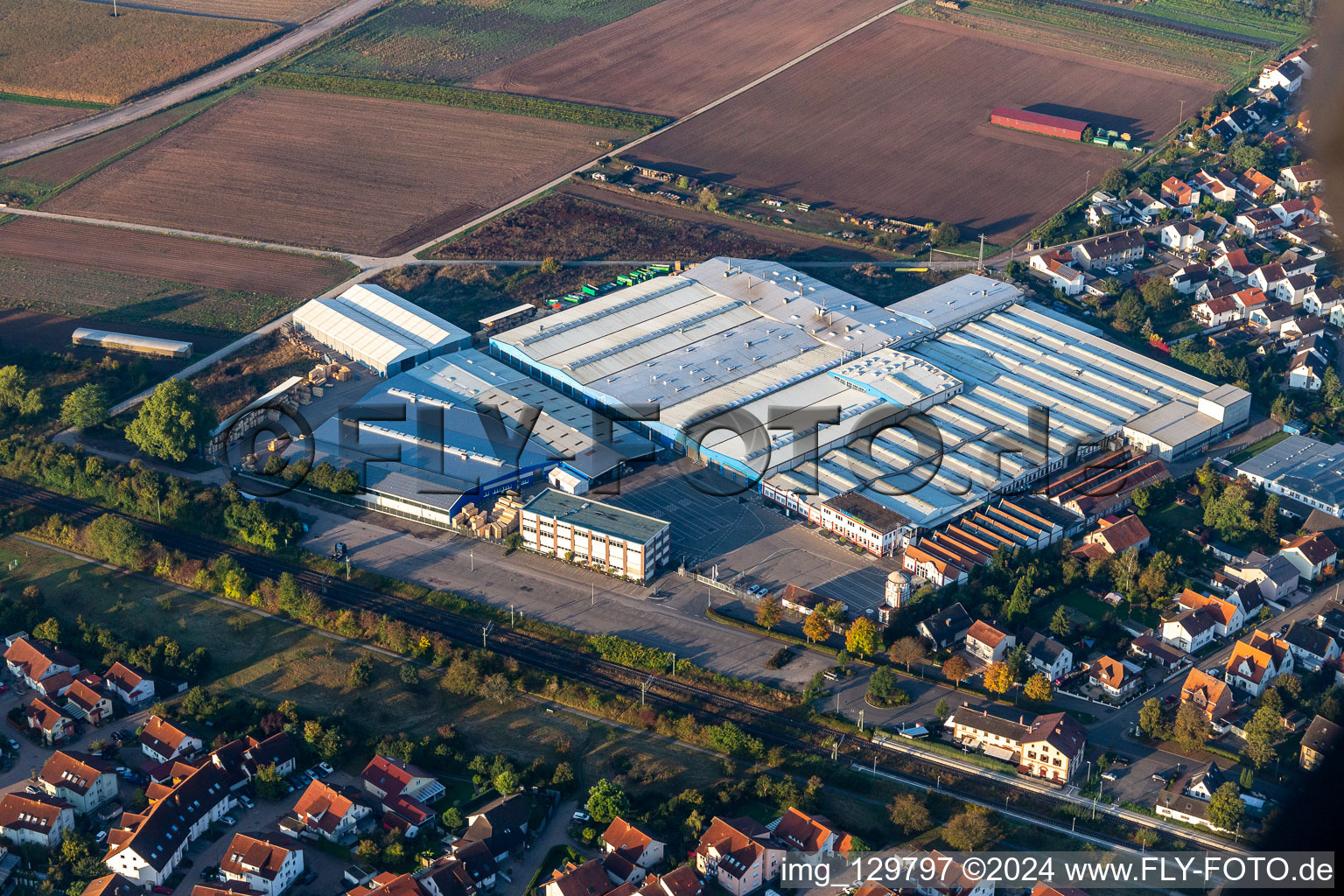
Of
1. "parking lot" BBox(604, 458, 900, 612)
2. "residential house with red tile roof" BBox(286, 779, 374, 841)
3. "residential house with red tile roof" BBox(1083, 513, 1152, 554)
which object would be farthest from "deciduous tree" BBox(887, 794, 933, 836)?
"residential house with red tile roof" BBox(1083, 513, 1152, 554)

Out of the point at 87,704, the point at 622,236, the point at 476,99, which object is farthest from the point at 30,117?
the point at 87,704

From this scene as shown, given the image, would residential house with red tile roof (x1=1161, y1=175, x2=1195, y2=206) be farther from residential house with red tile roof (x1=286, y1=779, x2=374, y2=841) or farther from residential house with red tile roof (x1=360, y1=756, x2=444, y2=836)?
residential house with red tile roof (x1=286, y1=779, x2=374, y2=841)

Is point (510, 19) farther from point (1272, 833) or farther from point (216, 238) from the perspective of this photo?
point (1272, 833)

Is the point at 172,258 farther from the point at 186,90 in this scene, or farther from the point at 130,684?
the point at 130,684

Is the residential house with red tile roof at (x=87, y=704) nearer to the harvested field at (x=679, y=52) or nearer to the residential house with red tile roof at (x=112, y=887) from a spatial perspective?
the residential house with red tile roof at (x=112, y=887)

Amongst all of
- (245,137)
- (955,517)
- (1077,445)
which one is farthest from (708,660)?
(245,137)
